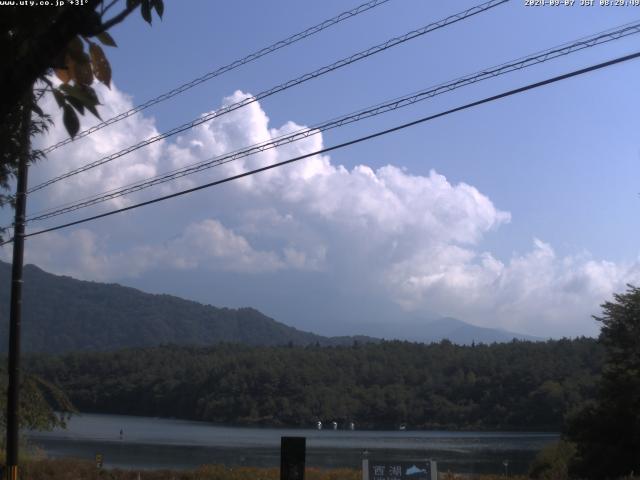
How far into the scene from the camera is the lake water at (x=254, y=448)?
153 ft

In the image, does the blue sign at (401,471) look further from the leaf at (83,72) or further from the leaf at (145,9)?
the leaf at (83,72)

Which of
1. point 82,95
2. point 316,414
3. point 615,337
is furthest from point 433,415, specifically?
point 82,95

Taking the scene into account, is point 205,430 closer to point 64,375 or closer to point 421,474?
point 64,375

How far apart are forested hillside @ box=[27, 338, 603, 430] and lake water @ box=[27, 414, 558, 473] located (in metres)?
5.41

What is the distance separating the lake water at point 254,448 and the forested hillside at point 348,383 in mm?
5408

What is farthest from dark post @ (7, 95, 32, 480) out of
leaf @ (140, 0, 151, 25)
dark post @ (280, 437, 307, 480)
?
leaf @ (140, 0, 151, 25)

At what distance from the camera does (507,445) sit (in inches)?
2571

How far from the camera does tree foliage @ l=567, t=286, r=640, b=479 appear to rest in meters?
33.8

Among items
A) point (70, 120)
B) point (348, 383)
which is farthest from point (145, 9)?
point (348, 383)

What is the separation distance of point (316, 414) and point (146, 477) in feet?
244

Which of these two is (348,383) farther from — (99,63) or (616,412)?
(99,63)

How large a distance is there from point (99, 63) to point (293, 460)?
9.56m

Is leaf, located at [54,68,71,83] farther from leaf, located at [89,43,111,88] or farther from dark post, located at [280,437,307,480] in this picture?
dark post, located at [280,437,307,480]

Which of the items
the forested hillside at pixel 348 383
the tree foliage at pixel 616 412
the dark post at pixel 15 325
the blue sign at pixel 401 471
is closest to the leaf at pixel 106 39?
the blue sign at pixel 401 471
